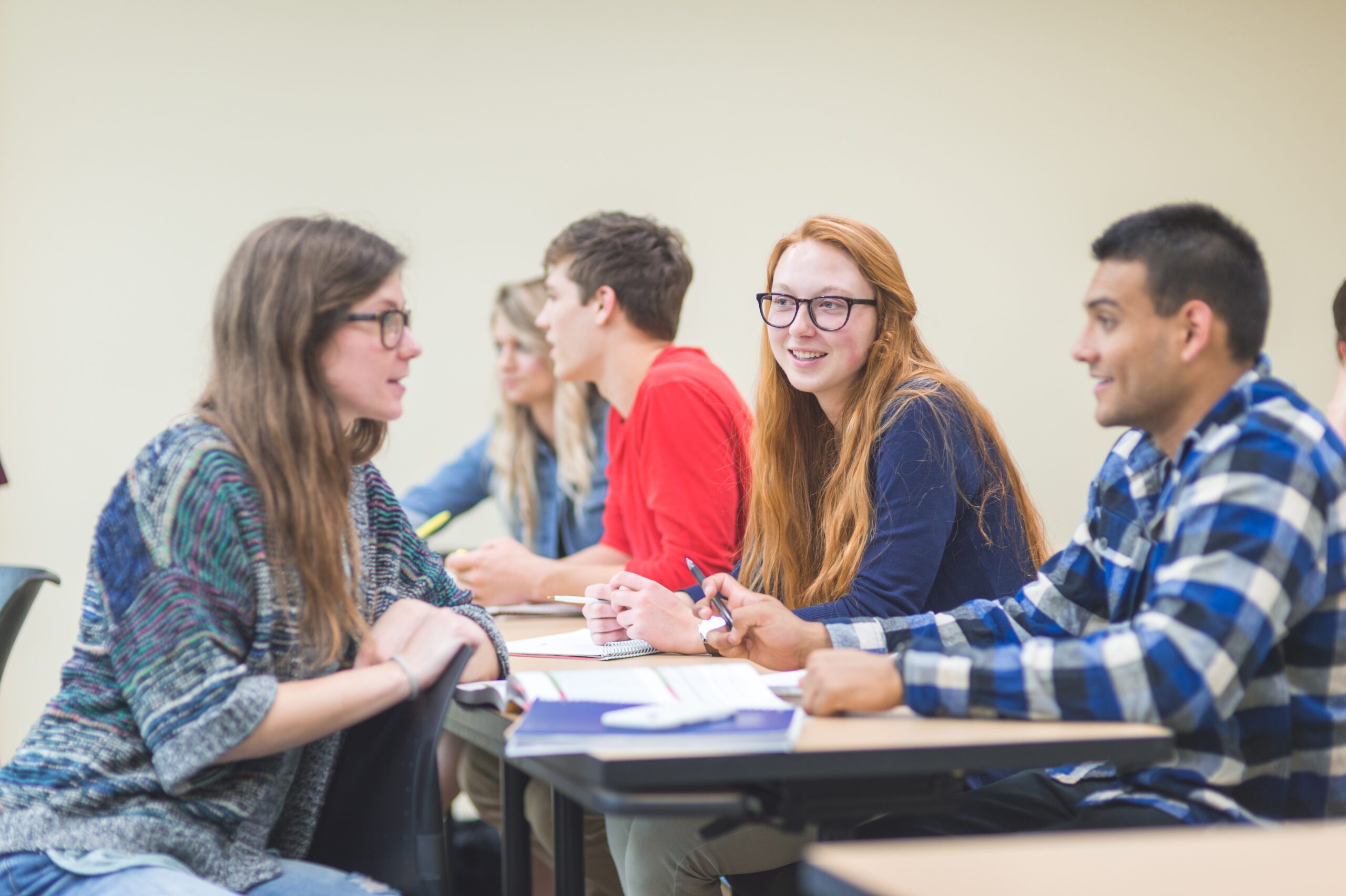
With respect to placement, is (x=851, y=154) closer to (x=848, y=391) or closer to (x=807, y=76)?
(x=807, y=76)

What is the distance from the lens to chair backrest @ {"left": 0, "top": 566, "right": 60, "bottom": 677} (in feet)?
5.92

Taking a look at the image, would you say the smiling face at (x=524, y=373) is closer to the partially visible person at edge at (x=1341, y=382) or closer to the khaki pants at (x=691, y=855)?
the khaki pants at (x=691, y=855)

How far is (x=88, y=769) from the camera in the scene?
117cm

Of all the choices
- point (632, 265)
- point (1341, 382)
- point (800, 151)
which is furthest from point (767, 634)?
point (800, 151)

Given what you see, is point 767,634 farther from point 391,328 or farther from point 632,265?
point 632,265

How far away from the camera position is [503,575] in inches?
92.3

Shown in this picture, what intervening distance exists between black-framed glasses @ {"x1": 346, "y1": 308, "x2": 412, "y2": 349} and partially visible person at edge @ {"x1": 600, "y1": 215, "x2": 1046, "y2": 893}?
0.55 metres

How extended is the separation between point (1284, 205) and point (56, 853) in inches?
162

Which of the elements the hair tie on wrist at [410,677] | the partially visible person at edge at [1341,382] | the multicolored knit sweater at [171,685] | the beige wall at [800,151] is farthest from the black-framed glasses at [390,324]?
the beige wall at [800,151]

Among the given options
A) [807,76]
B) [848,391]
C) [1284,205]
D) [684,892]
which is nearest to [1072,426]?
[1284,205]

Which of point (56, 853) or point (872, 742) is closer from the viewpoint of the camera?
point (872, 742)

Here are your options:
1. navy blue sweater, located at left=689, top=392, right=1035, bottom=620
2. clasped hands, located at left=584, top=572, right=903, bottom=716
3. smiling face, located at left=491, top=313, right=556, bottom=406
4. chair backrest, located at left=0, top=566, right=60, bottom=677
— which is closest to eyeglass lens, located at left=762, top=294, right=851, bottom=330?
navy blue sweater, located at left=689, top=392, right=1035, bottom=620

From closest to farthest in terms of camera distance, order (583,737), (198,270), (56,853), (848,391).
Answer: (583,737), (56,853), (848,391), (198,270)

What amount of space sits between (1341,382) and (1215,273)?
0.88 metres
